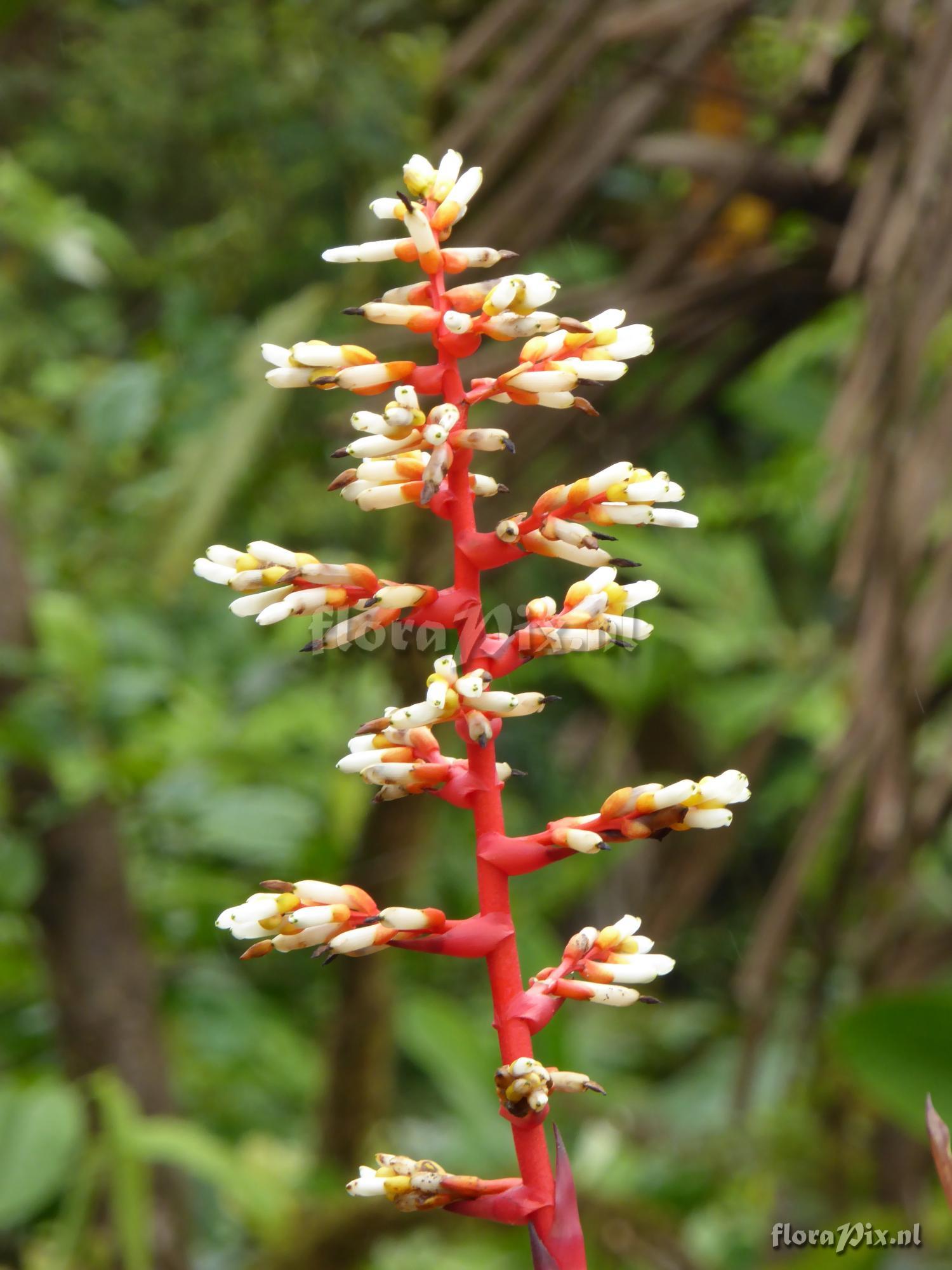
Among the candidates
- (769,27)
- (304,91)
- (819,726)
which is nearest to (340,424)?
(769,27)

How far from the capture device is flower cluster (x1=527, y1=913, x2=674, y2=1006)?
1.62 ft

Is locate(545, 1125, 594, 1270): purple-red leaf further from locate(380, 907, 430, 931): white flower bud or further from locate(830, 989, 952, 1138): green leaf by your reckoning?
locate(830, 989, 952, 1138): green leaf

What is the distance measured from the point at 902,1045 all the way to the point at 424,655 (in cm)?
89

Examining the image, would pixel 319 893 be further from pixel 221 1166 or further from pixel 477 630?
pixel 221 1166

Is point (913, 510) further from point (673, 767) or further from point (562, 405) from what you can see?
point (673, 767)

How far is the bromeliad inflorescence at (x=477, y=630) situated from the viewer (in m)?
0.48

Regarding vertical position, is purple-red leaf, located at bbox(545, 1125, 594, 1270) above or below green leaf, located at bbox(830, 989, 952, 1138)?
above

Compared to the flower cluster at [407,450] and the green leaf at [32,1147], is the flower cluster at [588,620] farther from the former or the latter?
the green leaf at [32,1147]

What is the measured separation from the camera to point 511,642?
51 cm

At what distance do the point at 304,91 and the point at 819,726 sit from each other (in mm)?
1585

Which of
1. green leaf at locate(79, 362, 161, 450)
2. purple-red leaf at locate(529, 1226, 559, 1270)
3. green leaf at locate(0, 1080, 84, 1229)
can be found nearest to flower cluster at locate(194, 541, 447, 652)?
purple-red leaf at locate(529, 1226, 559, 1270)

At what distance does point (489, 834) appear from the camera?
1.66ft
